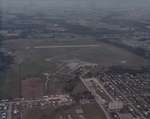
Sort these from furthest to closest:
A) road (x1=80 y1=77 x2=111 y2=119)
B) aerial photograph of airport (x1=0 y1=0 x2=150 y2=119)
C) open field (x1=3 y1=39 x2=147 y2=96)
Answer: open field (x1=3 y1=39 x2=147 y2=96)
aerial photograph of airport (x1=0 y1=0 x2=150 y2=119)
road (x1=80 y1=77 x2=111 y2=119)

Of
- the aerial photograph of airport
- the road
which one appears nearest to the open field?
the aerial photograph of airport

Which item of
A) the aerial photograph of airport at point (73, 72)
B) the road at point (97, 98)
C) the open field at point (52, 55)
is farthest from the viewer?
the open field at point (52, 55)

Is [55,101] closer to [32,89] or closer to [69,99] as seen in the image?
[69,99]

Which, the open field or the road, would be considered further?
the open field

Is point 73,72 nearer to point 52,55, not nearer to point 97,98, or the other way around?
point 97,98

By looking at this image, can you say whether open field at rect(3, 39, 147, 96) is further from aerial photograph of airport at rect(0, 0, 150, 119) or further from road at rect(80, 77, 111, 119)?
road at rect(80, 77, 111, 119)

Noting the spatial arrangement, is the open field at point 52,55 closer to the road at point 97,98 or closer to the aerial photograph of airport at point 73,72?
the aerial photograph of airport at point 73,72

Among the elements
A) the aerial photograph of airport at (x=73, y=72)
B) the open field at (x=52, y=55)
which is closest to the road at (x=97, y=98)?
the aerial photograph of airport at (x=73, y=72)

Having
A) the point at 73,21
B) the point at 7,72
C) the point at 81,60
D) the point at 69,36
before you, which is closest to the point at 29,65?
the point at 7,72
